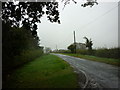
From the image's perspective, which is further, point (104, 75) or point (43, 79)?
point (104, 75)

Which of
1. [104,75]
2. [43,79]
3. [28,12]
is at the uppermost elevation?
[28,12]

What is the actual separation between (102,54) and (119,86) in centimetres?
1729

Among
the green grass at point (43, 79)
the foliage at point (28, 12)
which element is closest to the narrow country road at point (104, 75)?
the green grass at point (43, 79)

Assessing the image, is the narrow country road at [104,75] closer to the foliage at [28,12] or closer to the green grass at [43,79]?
the green grass at [43,79]

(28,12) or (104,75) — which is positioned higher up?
(28,12)

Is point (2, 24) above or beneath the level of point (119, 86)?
above

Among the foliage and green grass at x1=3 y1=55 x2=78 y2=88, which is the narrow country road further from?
the foliage

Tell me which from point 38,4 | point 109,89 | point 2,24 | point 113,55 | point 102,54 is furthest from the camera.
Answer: point 102,54

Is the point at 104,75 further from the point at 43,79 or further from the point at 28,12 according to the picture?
the point at 28,12

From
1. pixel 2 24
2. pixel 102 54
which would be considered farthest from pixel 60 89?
pixel 102 54

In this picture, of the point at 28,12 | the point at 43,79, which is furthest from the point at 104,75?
the point at 28,12

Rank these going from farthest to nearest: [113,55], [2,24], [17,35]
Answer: [113,55] < [17,35] < [2,24]

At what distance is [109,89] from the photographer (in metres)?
4.44

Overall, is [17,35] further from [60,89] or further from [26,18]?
[60,89]
